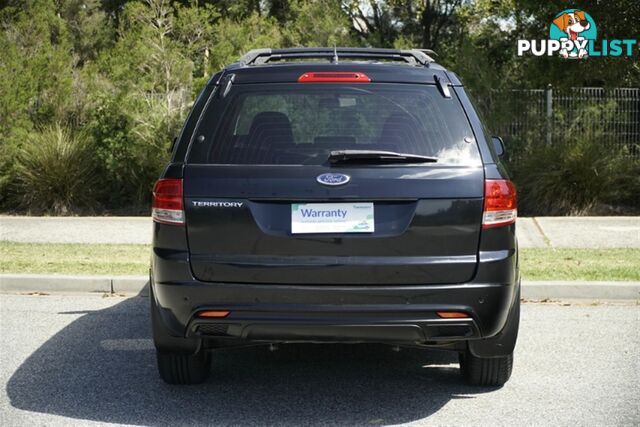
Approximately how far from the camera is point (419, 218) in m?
4.95

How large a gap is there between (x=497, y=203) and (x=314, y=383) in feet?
5.43

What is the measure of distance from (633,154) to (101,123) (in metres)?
8.80

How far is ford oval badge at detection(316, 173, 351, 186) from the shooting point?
496 centimetres

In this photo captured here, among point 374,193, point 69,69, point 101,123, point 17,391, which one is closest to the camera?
point 374,193

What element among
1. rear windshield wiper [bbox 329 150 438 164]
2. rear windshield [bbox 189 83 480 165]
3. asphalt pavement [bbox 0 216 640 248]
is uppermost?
rear windshield [bbox 189 83 480 165]

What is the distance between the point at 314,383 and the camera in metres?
5.95

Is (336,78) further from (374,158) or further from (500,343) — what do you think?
(500,343)

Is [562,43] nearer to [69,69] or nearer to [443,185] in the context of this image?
[69,69]

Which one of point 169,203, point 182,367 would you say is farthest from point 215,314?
point 182,367

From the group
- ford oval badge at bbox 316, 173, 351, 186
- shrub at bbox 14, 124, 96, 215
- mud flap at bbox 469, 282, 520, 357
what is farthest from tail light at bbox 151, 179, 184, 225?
shrub at bbox 14, 124, 96, 215

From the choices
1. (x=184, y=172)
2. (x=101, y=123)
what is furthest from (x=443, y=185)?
(x=101, y=123)

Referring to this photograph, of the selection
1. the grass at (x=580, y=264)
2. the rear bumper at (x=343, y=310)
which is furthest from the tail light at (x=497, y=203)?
the grass at (x=580, y=264)

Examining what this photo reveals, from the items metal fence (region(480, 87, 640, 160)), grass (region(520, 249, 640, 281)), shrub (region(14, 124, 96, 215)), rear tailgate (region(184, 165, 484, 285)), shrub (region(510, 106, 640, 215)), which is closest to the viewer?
rear tailgate (region(184, 165, 484, 285))

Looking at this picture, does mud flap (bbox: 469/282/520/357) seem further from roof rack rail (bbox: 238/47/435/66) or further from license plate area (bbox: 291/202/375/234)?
roof rack rail (bbox: 238/47/435/66)
